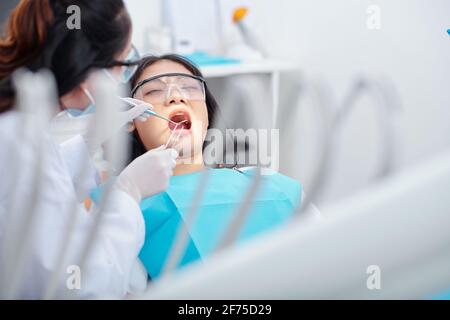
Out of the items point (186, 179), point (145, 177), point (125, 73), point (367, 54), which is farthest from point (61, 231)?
point (367, 54)

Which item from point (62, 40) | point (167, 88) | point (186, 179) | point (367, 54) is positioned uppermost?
point (367, 54)

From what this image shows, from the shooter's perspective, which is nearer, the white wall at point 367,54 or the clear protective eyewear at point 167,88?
the clear protective eyewear at point 167,88

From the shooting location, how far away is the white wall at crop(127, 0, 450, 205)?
4.00 feet

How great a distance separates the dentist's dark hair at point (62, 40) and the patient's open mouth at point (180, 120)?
19 cm

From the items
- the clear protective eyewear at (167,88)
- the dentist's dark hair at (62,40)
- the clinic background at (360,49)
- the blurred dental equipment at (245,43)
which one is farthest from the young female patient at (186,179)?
the blurred dental equipment at (245,43)

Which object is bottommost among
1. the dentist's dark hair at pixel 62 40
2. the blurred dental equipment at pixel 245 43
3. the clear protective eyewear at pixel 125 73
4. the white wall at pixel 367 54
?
the clear protective eyewear at pixel 125 73

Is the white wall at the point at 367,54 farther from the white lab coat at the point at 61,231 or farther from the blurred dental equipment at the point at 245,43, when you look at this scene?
the white lab coat at the point at 61,231

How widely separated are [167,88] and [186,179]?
0.15 meters

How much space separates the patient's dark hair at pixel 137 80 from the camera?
87 centimetres

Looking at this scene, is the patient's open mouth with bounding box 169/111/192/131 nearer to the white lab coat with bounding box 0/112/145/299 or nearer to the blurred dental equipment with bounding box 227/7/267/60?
the white lab coat with bounding box 0/112/145/299

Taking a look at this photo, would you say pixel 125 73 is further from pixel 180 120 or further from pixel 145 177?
pixel 145 177

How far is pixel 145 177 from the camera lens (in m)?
0.67

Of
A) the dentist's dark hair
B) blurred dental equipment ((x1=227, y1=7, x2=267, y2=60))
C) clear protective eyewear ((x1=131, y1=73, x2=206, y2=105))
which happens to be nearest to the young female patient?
clear protective eyewear ((x1=131, y1=73, x2=206, y2=105))
